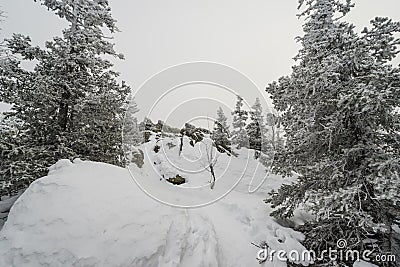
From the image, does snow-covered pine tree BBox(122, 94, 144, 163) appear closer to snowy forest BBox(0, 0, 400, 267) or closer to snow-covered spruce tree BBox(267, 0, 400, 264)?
snowy forest BBox(0, 0, 400, 267)

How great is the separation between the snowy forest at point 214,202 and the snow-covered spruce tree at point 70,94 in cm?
5

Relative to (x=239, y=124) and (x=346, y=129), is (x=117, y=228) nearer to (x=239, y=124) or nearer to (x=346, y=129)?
(x=346, y=129)

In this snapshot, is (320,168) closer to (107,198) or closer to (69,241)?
(107,198)

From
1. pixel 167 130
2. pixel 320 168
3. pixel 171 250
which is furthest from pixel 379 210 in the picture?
pixel 167 130

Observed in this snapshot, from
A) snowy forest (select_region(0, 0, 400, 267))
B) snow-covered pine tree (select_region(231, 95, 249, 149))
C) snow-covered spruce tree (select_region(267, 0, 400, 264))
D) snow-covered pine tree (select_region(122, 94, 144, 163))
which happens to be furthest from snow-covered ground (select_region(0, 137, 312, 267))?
snow-covered pine tree (select_region(231, 95, 249, 149))

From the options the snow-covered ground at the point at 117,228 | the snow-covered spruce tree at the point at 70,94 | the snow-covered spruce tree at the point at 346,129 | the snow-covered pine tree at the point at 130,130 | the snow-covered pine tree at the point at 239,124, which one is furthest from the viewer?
the snow-covered pine tree at the point at 239,124

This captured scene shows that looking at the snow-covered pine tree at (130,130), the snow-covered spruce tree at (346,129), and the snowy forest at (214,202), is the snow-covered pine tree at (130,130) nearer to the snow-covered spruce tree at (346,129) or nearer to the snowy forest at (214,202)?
the snowy forest at (214,202)

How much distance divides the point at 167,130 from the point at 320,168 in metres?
14.2

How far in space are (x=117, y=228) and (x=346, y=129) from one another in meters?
6.51

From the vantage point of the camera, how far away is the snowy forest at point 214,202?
17.9ft

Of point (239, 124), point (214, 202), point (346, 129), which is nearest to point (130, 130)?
point (214, 202)

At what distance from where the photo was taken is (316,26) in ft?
24.1

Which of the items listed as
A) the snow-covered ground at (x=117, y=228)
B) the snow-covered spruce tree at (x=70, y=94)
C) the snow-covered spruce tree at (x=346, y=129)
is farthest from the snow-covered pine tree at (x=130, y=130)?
the snow-covered spruce tree at (x=346, y=129)

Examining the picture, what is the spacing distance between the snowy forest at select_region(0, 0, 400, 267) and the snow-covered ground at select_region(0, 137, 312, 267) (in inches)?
1.1
